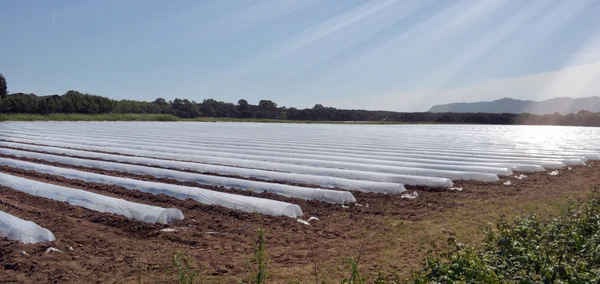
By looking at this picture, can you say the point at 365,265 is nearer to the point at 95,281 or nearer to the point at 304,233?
the point at 304,233

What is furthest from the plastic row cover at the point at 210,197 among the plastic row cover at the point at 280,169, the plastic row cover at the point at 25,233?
the plastic row cover at the point at 25,233

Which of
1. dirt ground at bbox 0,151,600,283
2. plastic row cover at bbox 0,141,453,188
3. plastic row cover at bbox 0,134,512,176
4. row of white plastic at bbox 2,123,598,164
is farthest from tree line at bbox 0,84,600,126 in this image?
dirt ground at bbox 0,151,600,283

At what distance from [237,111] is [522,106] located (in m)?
66.9

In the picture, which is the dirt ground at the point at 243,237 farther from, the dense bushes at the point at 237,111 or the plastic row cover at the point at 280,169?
the dense bushes at the point at 237,111

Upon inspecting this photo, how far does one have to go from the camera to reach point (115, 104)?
44938mm

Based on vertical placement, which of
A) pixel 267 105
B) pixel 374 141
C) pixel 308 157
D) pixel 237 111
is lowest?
pixel 308 157

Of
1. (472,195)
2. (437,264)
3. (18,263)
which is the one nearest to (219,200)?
(18,263)

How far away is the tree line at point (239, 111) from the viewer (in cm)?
3791

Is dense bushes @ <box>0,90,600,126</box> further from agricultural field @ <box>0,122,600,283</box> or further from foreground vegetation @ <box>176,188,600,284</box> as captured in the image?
foreground vegetation @ <box>176,188,600,284</box>

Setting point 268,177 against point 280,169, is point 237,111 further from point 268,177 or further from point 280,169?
point 268,177

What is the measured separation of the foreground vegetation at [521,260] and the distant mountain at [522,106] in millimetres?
65110

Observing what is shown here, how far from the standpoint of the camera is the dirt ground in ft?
12.7

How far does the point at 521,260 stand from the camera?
3.29 m

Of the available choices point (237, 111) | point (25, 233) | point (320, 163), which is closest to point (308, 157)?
point (320, 163)
